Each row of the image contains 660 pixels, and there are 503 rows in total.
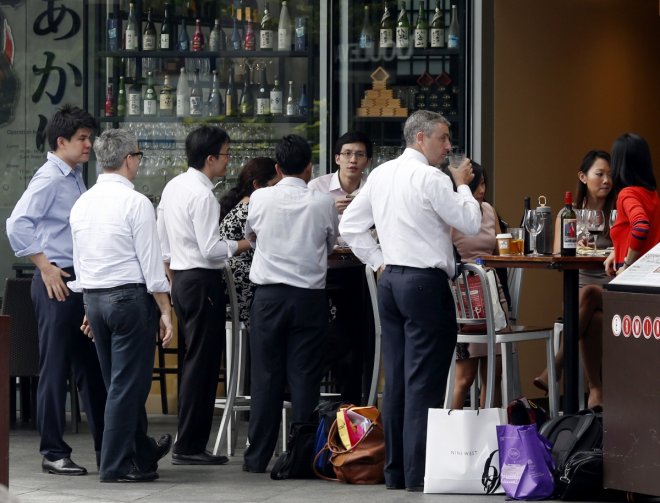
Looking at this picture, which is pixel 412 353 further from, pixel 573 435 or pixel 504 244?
pixel 504 244

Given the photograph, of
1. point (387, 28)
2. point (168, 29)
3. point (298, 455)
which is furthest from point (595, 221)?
point (168, 29)

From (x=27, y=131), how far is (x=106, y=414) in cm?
377

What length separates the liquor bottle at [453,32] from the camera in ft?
30.2

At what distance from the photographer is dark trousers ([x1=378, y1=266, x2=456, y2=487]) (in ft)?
19.4

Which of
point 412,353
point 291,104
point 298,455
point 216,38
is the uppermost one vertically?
point 216,38

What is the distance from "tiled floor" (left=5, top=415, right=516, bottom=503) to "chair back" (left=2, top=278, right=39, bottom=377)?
1.15m

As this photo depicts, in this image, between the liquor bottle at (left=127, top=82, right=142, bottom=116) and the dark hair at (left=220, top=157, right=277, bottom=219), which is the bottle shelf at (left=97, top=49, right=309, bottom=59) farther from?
the dark hair at (left=220, top=157, right=277, bottom=219)

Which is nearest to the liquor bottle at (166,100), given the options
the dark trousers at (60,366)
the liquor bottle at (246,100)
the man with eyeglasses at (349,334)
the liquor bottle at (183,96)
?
the liquor bottle at (183,96)

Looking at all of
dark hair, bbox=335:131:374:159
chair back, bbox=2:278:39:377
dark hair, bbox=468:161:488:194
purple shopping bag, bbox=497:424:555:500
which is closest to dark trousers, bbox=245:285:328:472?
purple shopping bag, bbox=497:424:555:500

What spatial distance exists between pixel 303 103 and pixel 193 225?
279 centimetres

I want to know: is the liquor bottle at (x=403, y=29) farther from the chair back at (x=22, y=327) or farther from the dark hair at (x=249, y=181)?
the chair back at (x=22, y=327)

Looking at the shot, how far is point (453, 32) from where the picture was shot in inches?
362

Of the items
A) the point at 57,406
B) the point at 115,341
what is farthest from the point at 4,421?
the point at 57,406

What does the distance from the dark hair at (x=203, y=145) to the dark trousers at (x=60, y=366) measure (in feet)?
2.79
